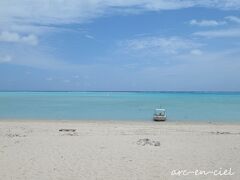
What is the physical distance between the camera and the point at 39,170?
8125 millimetres

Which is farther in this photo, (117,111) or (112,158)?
(117,111)

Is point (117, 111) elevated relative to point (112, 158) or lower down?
lower down

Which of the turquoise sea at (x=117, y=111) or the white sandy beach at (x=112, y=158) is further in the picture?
the turquoise sea at (x=117, y=111)

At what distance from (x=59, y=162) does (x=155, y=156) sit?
2847mm

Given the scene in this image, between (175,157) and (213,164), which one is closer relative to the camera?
(213,164)

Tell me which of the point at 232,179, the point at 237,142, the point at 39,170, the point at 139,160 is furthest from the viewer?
the point at 237,142

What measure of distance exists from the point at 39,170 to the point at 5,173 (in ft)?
2.63

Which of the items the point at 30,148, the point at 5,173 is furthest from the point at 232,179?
the point at 30,148

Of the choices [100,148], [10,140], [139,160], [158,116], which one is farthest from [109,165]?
[158,116]

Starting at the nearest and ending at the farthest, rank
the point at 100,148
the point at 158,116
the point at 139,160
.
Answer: the point at 139,160, the point at 100,148, the point at 158,116

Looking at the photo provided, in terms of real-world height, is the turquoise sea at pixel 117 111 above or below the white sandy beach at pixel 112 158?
below

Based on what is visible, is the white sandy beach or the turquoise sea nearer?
the white sandy beach

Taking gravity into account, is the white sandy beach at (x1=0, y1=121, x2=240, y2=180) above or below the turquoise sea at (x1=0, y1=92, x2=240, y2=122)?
above

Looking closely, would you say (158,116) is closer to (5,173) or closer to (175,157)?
(175,157)
